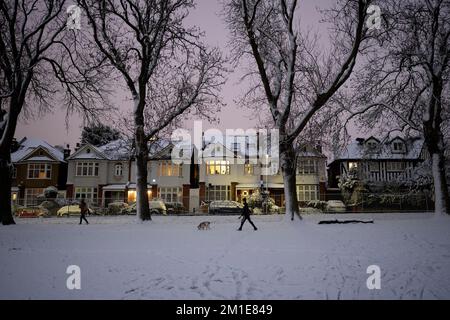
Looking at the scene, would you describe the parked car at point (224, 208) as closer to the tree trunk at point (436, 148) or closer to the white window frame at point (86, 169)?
the tree trunk at point (436, 148)

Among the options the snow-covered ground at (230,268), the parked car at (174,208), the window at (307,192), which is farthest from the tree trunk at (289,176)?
the window at (307,192)

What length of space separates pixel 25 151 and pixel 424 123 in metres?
54.3

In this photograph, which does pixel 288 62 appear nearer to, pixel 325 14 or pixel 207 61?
pixel 325 14

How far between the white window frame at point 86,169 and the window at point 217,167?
16310 mm

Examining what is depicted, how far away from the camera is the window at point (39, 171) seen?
4831 centimetres

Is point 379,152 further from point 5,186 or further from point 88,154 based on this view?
point 88,154

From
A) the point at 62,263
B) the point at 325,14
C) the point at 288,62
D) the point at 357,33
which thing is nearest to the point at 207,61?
the point at 288,62

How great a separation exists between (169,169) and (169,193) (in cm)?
343

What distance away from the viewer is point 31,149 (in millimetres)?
49812

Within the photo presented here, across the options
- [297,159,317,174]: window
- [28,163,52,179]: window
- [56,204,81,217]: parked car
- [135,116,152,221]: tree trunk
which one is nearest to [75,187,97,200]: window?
[28,163,52,179]: window

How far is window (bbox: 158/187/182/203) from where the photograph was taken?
152 ft

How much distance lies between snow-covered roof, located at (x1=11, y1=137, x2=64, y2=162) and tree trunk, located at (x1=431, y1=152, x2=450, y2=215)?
47.9 meters

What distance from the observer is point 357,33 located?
56.6ft

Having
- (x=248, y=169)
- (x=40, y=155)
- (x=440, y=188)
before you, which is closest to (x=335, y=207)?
(x=248, y=169)
